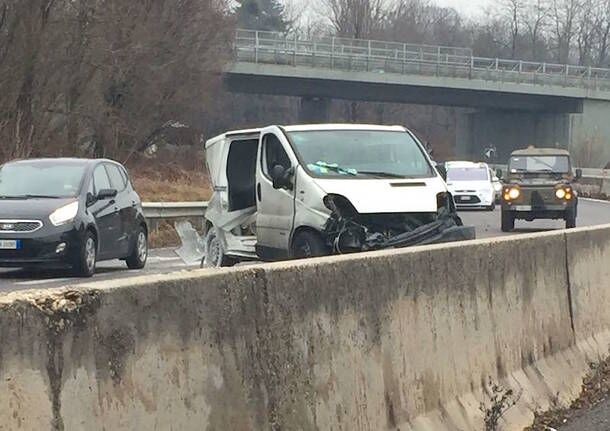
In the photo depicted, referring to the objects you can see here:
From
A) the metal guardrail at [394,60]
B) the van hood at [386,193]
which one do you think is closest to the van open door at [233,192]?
the van hood at [386,193]

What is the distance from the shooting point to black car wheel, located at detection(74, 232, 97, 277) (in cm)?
1324

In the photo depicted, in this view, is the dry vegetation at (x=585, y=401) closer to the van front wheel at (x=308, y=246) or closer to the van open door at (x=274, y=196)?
the van front wheel at (x=308, y=246)

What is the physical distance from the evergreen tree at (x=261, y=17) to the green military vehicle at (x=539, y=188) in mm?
68317

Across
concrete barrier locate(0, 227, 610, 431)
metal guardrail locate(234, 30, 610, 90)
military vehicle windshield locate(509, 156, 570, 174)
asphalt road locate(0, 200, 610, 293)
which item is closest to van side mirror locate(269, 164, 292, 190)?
asphalt road locate(0, 200, 610, 293)

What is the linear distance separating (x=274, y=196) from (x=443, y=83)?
183 ft

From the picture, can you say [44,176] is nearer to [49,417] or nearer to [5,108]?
[49,417]

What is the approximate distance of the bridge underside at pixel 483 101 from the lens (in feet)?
210

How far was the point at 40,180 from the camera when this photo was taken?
1396cm

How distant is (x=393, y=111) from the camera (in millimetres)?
99500

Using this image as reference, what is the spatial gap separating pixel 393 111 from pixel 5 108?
75065 mm

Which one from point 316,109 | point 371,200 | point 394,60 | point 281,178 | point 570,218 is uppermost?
point 394,60

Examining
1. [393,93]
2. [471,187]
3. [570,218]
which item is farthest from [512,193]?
[393,93]

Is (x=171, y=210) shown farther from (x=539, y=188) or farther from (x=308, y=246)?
(x=308, y=246)

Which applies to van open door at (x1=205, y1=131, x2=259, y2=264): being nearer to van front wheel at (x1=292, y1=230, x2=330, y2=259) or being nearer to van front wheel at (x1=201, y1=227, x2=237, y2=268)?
van front wheel at (x1=201, y1=227, x2=237, y2=268)
